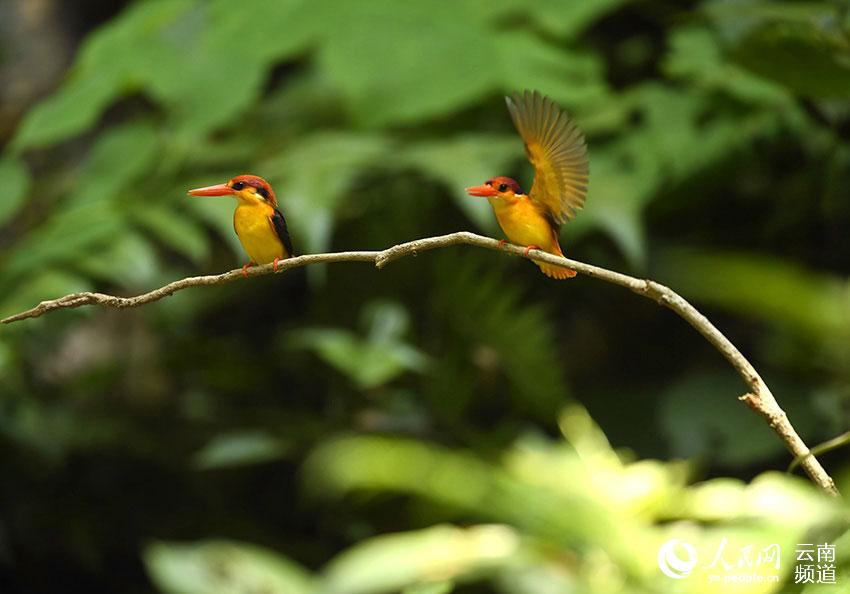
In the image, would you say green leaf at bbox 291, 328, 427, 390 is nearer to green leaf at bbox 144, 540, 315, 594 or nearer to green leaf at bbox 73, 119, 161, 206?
green leaf at bbox 73, 119, 161, 206

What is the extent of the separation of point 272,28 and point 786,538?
155 centimetres

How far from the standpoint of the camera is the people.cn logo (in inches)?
16.8

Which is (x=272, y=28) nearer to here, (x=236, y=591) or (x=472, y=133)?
(x=472, y=133)

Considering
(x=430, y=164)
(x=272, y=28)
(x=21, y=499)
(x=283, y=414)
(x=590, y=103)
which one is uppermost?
(x=272, y=28)

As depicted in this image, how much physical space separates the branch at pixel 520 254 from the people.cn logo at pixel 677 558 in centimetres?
6

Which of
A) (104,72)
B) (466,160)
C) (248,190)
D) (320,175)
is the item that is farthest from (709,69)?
(248,190)

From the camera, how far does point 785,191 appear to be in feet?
5.67

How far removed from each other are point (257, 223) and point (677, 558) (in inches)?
9.7

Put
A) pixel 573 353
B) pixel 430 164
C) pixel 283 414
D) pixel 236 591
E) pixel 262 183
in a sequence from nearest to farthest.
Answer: pixel 262 183
pixel 236 591
pixel 430 164
pixel 283 414
pixel 573 353

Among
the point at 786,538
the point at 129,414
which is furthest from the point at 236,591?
the point at 129,414

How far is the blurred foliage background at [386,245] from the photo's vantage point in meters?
1.58

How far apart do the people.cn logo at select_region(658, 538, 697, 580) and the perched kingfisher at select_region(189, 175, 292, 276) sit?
8.7 inches

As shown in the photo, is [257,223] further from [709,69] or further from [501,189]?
[709,69]
